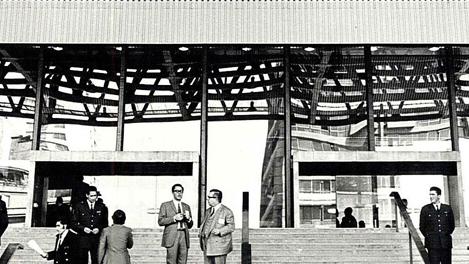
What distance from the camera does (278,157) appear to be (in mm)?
14539

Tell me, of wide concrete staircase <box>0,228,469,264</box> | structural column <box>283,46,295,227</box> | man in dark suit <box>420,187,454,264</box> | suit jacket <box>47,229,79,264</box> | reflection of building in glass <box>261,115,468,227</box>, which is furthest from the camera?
reflection of building in glass <box>261,115,468,227</box>

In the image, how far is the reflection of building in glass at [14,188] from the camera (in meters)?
13.9

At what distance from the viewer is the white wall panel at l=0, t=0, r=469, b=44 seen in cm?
1137

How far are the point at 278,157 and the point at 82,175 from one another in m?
4.77

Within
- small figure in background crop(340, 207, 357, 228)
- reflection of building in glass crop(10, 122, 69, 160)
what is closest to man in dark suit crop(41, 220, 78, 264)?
reflection of building in glass crop(10, 122, 69, 160)

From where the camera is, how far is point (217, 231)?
7.45 m

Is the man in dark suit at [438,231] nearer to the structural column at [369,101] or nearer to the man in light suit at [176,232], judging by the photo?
the man in light suit at [176,232]

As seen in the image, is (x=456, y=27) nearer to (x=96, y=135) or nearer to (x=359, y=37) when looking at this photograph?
(x=359, y=37)

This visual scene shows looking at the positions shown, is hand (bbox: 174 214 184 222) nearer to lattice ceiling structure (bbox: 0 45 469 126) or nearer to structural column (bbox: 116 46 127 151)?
structural column (bbox: 116 46 127 151)

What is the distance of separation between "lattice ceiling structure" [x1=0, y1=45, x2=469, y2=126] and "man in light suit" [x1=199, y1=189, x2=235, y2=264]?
23.7 ft

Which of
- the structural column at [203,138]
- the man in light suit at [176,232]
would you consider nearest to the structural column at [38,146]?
the structural column at [203,138]

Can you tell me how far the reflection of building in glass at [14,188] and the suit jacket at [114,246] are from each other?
7.32 meters

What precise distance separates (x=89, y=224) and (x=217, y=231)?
6.15 ft

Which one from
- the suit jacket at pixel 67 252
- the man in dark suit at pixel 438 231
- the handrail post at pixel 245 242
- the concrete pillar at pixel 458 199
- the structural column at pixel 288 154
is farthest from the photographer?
the structural column at pixel 288 154
